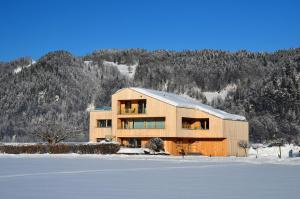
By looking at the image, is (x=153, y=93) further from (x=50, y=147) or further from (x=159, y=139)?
(x=50, y=147)

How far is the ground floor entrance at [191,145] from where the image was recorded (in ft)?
175

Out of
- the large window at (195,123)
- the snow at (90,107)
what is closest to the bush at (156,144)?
the large window at (195,123)

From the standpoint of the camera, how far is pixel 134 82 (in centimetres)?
19525

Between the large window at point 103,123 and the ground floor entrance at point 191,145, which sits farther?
the large window at point 103,123

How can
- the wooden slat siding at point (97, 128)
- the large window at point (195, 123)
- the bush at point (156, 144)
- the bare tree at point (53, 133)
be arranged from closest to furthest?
the bush at point (156, 144)
the large window at point (195, 123)
the wooden slat siding at point (97, 128)
the bare tree at point (53, 133)

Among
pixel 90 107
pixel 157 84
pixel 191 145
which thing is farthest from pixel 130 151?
pixel 157 84

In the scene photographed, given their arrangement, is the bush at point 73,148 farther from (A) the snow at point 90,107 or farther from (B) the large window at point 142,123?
(A) the snow at point 90,107

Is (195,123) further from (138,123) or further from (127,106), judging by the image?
(127,106)

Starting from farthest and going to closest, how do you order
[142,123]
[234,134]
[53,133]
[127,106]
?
[53,133] < [127,106] < [142,123] < [234,134]

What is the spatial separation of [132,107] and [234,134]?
36.1 feet

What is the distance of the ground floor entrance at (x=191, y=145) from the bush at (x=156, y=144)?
93.8 inches

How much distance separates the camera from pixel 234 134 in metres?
54.7

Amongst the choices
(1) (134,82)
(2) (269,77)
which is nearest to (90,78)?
(1) (134,82)

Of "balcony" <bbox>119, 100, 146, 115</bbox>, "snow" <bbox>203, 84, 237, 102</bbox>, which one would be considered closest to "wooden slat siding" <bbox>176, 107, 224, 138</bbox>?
"balcony" <bbox>119, 100, 146, 115</bbox>
